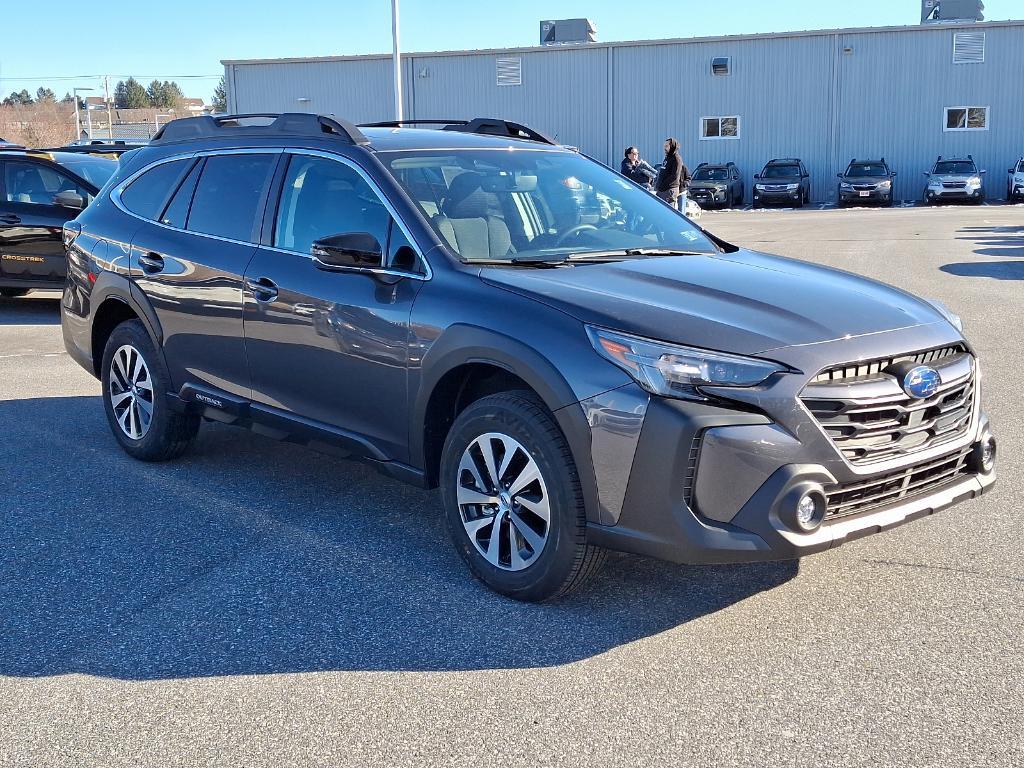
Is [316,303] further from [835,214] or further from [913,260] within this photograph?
[835,214]

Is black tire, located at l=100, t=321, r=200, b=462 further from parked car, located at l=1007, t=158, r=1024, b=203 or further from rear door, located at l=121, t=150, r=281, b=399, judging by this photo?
parked car, located at l=1007, t=158, r=1024, b=203

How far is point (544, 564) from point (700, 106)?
132ft

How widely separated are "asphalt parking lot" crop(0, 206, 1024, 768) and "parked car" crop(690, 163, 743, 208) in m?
32.1

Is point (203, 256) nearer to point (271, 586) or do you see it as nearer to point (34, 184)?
point (271, 586)

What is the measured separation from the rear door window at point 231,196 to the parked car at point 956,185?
34499 millimetres

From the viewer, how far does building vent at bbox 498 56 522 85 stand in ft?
142

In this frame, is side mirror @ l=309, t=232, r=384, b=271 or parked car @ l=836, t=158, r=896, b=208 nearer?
side mirror @ l=309, t=232, r=384, b=271

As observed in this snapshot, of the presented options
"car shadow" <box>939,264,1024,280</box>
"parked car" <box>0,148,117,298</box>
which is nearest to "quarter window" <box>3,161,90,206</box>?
"parked car" <box>0,148,117,298</box>

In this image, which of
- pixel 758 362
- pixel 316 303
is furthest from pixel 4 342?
pixel 758 362

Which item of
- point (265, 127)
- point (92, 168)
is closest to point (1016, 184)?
point (92, 168)

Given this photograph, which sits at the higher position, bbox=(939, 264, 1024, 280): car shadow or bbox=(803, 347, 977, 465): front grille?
bbox=(803, 347, 977, 465): front grille

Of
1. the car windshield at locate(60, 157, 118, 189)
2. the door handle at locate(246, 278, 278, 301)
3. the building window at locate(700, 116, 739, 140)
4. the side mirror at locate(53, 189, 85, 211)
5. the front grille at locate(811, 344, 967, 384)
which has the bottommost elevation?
the front grille at locate(811, 344, 967, 384)

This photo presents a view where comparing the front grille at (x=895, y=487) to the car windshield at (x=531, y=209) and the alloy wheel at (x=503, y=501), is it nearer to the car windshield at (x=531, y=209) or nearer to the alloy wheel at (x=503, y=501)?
the alloy wheel at (x=503, y=501)

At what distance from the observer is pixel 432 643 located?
3.77m
